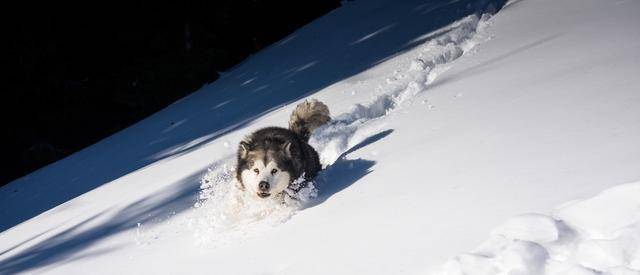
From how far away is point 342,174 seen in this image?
5.12m

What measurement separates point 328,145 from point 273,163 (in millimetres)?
2132

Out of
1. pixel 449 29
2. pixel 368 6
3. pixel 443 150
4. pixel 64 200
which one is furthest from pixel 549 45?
pixel 368 6

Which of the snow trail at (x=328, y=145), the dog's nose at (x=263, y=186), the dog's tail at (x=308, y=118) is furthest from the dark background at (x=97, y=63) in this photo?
the dog's nose at (x=263, y=186)

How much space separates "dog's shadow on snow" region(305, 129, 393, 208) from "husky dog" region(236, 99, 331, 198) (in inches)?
6.5

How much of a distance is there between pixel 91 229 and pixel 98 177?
3746mm

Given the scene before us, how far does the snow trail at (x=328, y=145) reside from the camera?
4.57 m

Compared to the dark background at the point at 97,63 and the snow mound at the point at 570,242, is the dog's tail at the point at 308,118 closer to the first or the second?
the snow mound at the point at 570,242

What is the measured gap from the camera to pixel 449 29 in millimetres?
11547

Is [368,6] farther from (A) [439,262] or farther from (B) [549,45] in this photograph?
(A) [439,262]

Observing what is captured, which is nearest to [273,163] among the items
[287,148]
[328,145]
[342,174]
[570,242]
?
[287,148]

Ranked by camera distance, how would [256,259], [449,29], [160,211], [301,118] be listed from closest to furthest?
[256,259]
[160,211]
[301,118]
[449,29]

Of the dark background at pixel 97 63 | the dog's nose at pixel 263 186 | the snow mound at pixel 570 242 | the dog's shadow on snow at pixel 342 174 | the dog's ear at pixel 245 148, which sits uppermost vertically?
the dark background at pixel 97 63

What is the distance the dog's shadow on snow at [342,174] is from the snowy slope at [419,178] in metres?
0.03

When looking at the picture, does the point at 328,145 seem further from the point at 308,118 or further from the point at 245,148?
the point at 245,148
